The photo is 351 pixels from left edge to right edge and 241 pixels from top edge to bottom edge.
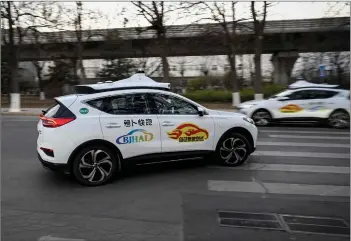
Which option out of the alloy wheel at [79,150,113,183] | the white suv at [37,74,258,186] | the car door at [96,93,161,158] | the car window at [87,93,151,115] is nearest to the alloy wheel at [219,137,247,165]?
the white suv at [37,74,258,186]

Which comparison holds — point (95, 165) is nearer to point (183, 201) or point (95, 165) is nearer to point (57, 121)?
point (57, 121)

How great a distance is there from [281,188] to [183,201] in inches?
68.4

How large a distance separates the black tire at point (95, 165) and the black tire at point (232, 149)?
7.18 ft

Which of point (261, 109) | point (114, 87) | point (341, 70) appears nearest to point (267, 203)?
point (114, 87)

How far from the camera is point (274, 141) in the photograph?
10773 mm

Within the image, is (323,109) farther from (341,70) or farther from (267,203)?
(341,70)

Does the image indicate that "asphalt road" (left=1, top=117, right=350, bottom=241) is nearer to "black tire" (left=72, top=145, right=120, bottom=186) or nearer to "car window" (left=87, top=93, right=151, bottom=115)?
"black tire" (left=72, top=145, right=120, bottom=186)

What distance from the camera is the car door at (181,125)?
685 cm

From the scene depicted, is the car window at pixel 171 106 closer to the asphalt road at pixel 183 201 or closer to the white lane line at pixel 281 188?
the asphalt road at pixel 183 201

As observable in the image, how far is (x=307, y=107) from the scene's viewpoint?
46.4 ft

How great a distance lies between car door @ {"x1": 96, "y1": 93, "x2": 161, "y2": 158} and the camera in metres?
6.37

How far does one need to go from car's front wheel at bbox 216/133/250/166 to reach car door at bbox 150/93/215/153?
30cm

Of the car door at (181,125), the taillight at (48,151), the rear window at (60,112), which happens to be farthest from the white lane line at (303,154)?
the taillight at (48,151)

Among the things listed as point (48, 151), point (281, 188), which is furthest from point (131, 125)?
point (281, 188)
